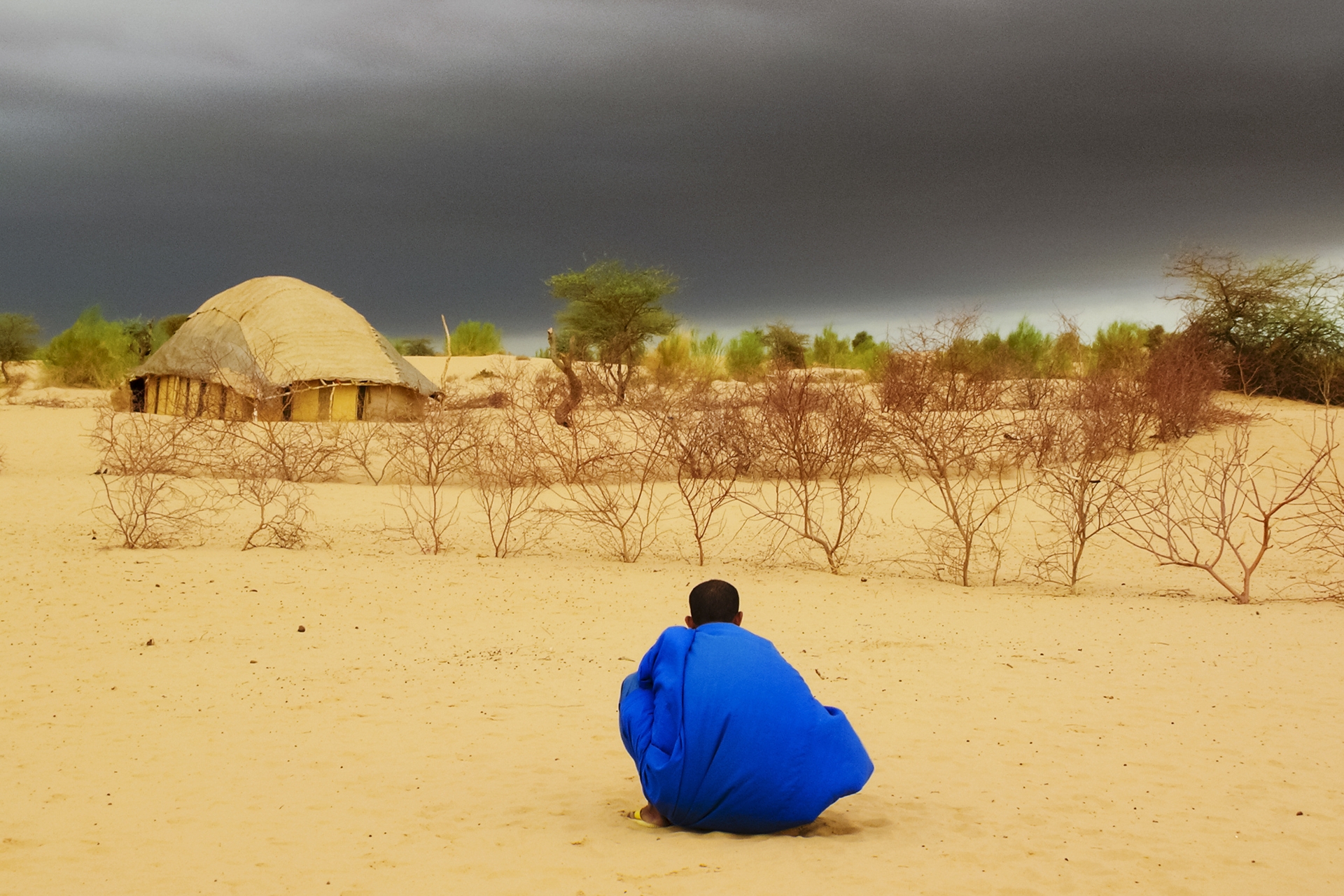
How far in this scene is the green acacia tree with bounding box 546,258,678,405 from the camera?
34906 millimetres

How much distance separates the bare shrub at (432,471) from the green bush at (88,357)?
20627 mm

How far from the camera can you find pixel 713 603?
414cm

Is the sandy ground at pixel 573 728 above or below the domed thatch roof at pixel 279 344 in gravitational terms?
below

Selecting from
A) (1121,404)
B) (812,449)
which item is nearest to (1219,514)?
(1121,404)

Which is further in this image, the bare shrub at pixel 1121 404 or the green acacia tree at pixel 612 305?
the green acacia tree at pixel 612 305

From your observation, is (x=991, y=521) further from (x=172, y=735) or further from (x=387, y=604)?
(x=172, y=735)

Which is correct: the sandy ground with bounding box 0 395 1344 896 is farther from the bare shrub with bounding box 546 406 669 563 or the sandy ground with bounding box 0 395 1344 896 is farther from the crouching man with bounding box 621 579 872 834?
the bare shrub with bounding box 546 406 669 563

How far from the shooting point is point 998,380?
2280 centimetres

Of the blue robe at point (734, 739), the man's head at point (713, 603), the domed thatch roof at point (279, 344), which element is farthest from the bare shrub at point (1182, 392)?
the blue robe at point (734, 739)

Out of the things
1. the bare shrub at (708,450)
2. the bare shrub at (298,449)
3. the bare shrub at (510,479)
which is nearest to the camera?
the bare shrub at (510,479)

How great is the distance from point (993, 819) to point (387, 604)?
6.44 metres

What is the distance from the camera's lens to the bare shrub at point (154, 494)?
37.2 ft

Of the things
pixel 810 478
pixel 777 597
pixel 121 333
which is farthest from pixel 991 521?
pixel 121 333

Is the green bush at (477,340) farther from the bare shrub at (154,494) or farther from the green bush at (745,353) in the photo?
the bare shrub at (154,494)
